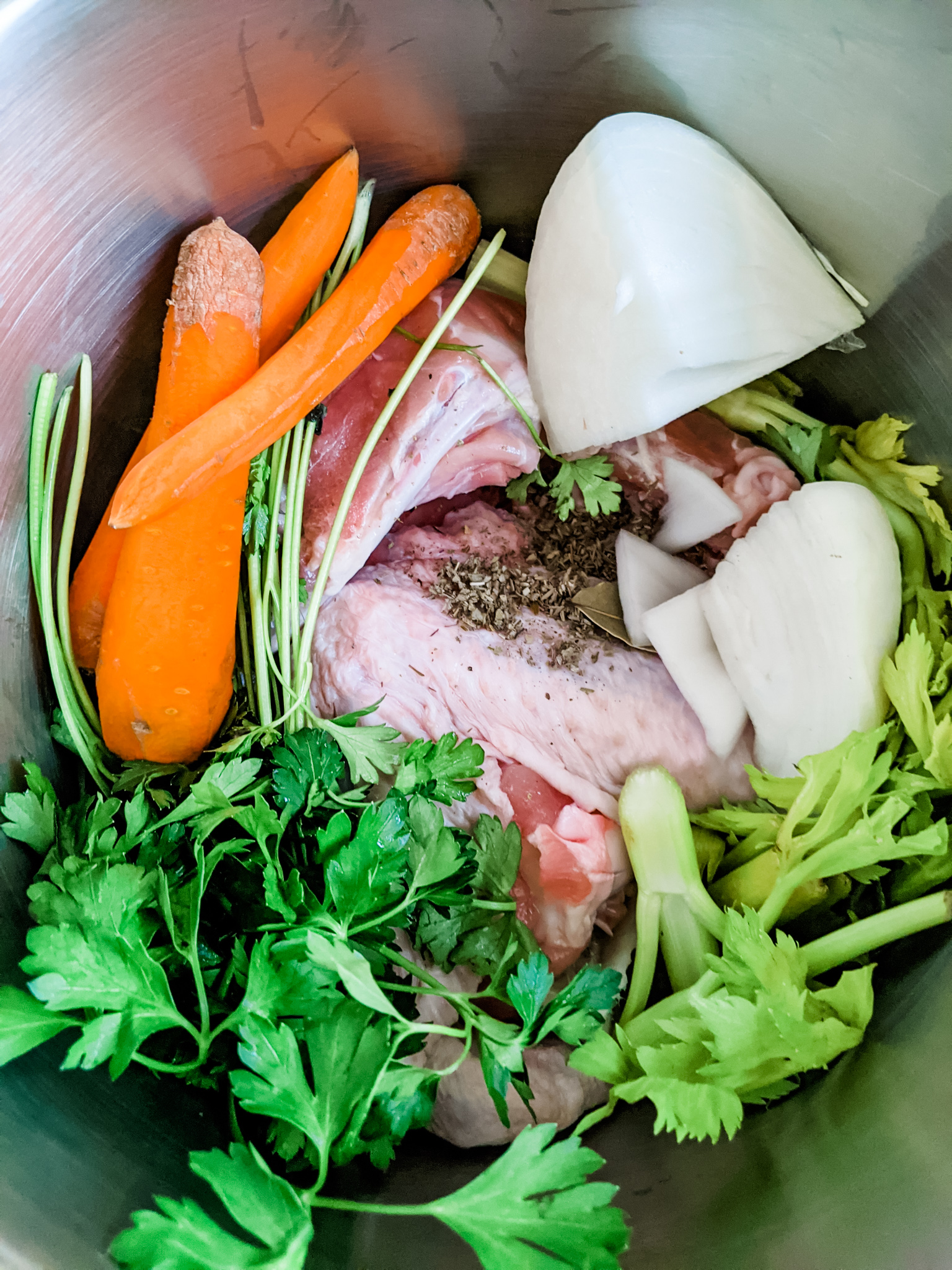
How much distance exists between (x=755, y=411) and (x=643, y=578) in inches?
11.5

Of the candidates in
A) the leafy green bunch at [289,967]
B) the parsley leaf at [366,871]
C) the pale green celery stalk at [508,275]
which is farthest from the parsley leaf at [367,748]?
the pale green celery stalk at [508,275]

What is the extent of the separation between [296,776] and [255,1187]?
378 millimetres

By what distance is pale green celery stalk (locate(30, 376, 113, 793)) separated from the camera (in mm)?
898

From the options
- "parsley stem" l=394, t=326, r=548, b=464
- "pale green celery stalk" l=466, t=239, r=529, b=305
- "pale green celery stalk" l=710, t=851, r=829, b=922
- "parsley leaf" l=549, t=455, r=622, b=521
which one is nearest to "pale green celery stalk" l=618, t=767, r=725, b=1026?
"pale green celery stalk" l=710, t=851, r=829, b=922

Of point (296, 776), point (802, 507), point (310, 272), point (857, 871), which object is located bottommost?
point (857, 871)

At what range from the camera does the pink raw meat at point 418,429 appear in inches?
40.6

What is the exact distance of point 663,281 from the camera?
35.9 inches

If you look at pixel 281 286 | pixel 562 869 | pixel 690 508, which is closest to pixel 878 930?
pixel 562 869

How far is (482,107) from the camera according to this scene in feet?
3.20

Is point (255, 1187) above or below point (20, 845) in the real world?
below

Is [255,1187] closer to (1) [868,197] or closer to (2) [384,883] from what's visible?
(2) [384,883]

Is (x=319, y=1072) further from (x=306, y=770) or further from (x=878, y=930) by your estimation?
(x=878, y=930)

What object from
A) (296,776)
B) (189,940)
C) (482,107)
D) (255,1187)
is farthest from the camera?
(482,107)

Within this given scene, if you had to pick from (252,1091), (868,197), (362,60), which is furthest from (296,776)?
(868,197)
